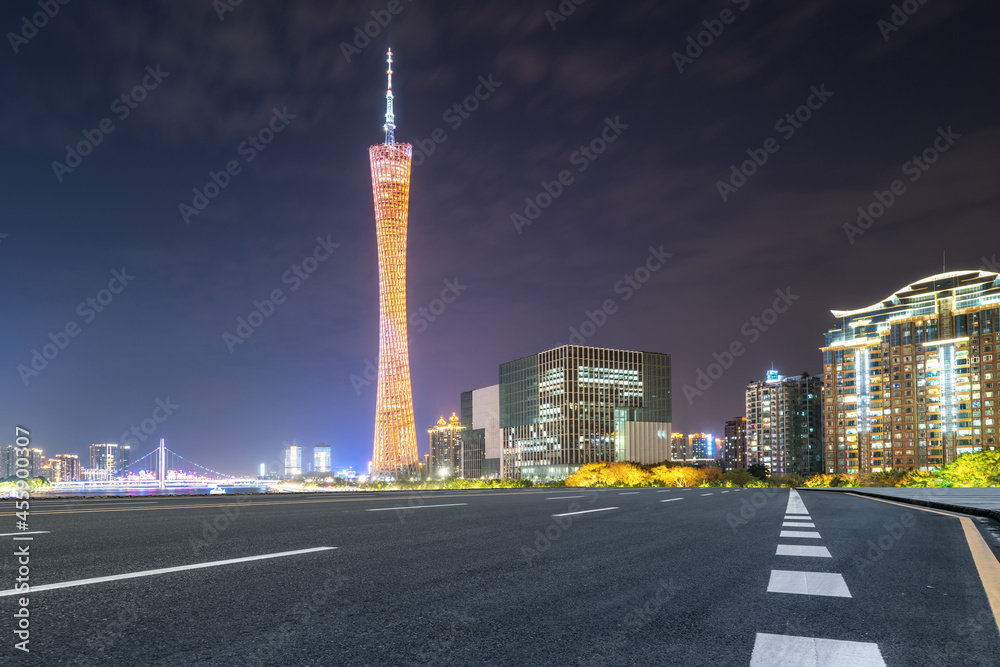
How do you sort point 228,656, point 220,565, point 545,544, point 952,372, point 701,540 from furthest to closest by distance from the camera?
1. point 952,372
2. point 701,540
3. point 545,544
4. point 220,565
5. point 228,656

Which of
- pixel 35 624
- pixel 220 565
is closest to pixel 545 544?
pixel 220 565

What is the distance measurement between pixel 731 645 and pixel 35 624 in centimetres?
379

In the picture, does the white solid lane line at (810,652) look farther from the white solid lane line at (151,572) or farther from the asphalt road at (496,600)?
the white solid lane line at (151,572)

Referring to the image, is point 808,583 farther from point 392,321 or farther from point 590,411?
point 590,411

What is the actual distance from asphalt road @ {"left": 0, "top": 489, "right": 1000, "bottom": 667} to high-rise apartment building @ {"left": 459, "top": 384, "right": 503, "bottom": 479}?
171m

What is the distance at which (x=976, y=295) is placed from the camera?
16950cm

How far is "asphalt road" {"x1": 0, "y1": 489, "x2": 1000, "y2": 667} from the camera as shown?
354 centimetres

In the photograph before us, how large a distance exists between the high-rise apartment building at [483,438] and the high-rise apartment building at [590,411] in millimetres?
10043

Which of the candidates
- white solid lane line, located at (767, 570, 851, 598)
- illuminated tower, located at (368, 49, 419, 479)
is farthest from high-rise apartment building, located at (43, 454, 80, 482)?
white solid lane line, located at (767, 570, 851, 598)

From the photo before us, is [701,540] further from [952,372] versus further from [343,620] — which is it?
[952,372]

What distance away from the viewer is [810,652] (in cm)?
363

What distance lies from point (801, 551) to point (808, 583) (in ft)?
7.00

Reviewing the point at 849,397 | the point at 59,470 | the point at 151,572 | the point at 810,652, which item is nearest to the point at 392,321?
the point at 151,572

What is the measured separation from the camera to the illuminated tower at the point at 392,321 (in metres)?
69.3
